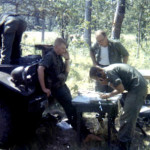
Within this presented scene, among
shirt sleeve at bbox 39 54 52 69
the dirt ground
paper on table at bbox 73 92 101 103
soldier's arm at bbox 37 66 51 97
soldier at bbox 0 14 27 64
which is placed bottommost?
the dirt ground

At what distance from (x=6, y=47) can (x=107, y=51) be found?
2.17 m

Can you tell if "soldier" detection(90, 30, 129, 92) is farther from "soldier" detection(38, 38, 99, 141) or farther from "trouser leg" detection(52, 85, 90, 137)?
"trouser leg" detection(52, 85, 90, 137)

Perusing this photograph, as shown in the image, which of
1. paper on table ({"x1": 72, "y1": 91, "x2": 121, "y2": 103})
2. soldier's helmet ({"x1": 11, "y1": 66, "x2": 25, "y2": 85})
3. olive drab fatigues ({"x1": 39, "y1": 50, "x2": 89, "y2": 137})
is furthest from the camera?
olive drab fatigues ({"x1": 39, "y1": 50, "x2": 89, "y2": 137})

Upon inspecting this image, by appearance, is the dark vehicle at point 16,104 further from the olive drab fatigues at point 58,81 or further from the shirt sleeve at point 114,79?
the shirt sleeve at point 114,79

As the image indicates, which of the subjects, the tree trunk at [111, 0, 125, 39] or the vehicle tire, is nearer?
the vehicle tire

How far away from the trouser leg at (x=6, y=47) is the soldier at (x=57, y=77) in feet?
2.48

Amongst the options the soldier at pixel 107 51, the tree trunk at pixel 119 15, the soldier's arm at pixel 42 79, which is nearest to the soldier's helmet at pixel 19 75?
the soldier's arm at pixel 42 79

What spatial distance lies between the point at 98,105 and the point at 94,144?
76cm

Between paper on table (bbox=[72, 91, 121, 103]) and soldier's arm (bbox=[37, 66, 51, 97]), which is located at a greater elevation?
soldier's arm (bbox=[37, 66, 51, 97])

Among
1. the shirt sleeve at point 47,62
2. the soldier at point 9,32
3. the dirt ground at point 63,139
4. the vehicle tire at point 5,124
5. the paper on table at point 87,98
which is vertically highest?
the soldier at point 9,32

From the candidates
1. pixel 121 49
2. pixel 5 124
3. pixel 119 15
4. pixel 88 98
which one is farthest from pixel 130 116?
pixel 119 15

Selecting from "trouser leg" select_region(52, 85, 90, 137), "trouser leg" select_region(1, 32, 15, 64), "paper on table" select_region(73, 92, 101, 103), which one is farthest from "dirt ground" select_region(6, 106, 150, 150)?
"trouser leg" select_region(1, 32, 15, 64)

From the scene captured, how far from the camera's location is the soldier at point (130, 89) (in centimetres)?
384

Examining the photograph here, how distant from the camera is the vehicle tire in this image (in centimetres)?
372
